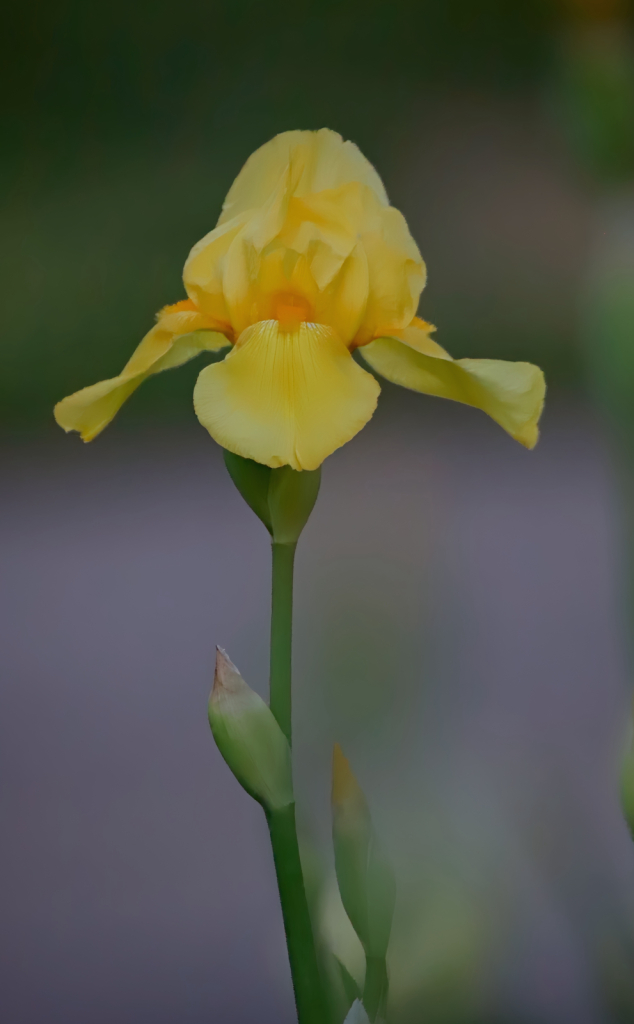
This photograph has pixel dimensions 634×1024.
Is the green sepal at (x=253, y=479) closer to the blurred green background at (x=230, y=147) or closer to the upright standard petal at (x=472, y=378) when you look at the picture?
the upright standard petal at (x=472, y=378)

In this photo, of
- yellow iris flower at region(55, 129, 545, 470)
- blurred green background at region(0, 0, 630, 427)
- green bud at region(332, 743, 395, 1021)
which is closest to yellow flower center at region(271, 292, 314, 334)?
yellow iris flower at region(55, 129, 545, 470)

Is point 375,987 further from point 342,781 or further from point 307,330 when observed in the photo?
point 307,330

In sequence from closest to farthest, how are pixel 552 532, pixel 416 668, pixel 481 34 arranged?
pixel 416 668 → pixel 552 532 → pixel 481 34

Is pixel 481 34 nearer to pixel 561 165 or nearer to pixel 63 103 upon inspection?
pixel 561 165

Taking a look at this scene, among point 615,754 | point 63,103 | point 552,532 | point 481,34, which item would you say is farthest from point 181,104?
point 615,754

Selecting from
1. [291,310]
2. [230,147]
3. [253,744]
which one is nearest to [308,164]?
[291,310]

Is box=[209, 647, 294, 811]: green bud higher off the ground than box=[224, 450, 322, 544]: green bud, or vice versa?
box=[224, 450, 322, 544]: green bud

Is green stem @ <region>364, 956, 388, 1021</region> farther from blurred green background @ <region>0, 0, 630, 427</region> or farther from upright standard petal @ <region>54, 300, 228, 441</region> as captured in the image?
blurred green background @ <region>0, 0, 630, 427</region>
